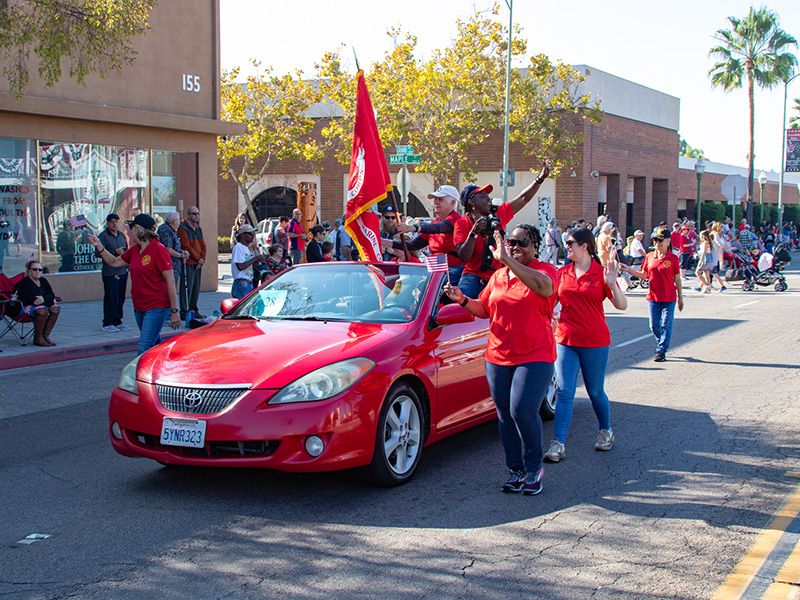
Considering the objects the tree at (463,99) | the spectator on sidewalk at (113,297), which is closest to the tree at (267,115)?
the tree at (463,99)

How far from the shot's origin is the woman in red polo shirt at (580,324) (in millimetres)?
7320

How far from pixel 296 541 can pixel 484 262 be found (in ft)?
11.1

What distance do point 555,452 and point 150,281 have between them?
478 cm

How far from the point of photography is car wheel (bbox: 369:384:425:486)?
6348 mm

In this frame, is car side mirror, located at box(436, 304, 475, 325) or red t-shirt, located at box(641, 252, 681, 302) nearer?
car side mirror, located at box(436, 304, 475, 325)

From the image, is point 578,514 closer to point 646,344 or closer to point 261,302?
point 261,302

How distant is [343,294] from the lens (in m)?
7.57

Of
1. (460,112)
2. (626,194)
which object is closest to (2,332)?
(460,112)

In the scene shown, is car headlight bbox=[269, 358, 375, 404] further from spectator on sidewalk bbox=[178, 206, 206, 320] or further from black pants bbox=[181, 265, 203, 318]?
black pants bbox=[181, 265, 203, 318]

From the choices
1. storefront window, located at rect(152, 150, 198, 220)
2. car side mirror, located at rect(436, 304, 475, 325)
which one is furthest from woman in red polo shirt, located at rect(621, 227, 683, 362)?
storefront window, located at rect(152, 150, 198, 220)

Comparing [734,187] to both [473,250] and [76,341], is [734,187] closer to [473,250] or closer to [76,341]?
[76,341]

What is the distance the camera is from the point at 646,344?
47.9 ft

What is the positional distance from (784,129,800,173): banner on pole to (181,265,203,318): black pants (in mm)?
45688

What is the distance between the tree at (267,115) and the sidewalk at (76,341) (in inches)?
945
